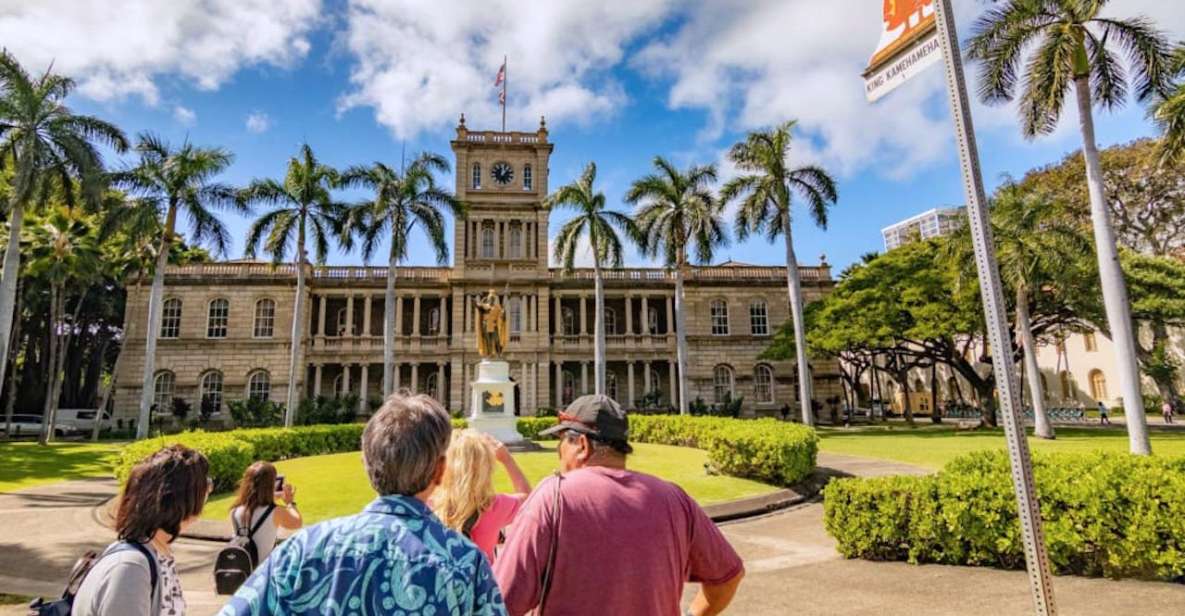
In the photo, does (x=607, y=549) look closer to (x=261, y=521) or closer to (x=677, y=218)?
(x=261, y=521)

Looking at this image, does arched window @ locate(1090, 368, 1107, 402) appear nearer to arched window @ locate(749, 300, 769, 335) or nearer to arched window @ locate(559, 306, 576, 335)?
arched window @ locate(749, 300, 769, 335)

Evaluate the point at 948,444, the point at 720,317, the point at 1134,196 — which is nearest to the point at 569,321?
the point at 720,317

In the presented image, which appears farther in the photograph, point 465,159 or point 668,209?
point 465,159

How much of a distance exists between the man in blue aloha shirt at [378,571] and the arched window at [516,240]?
119 feet

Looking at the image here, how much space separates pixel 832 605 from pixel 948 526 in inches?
85.9

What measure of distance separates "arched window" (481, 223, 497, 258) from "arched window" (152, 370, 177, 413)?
1927 centimetres

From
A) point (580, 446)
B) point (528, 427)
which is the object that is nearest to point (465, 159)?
point (528, 427)

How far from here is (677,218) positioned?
26922mm

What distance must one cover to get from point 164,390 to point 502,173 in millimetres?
23579

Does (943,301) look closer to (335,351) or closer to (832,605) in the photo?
(832,605)

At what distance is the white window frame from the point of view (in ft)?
117

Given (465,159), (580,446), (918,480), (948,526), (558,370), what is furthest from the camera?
(465,159)

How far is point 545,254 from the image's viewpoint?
37.1 m

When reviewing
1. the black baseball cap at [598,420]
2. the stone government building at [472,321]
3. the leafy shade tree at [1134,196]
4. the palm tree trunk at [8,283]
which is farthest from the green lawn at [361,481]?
the leafy shade tree at [1134,196]
